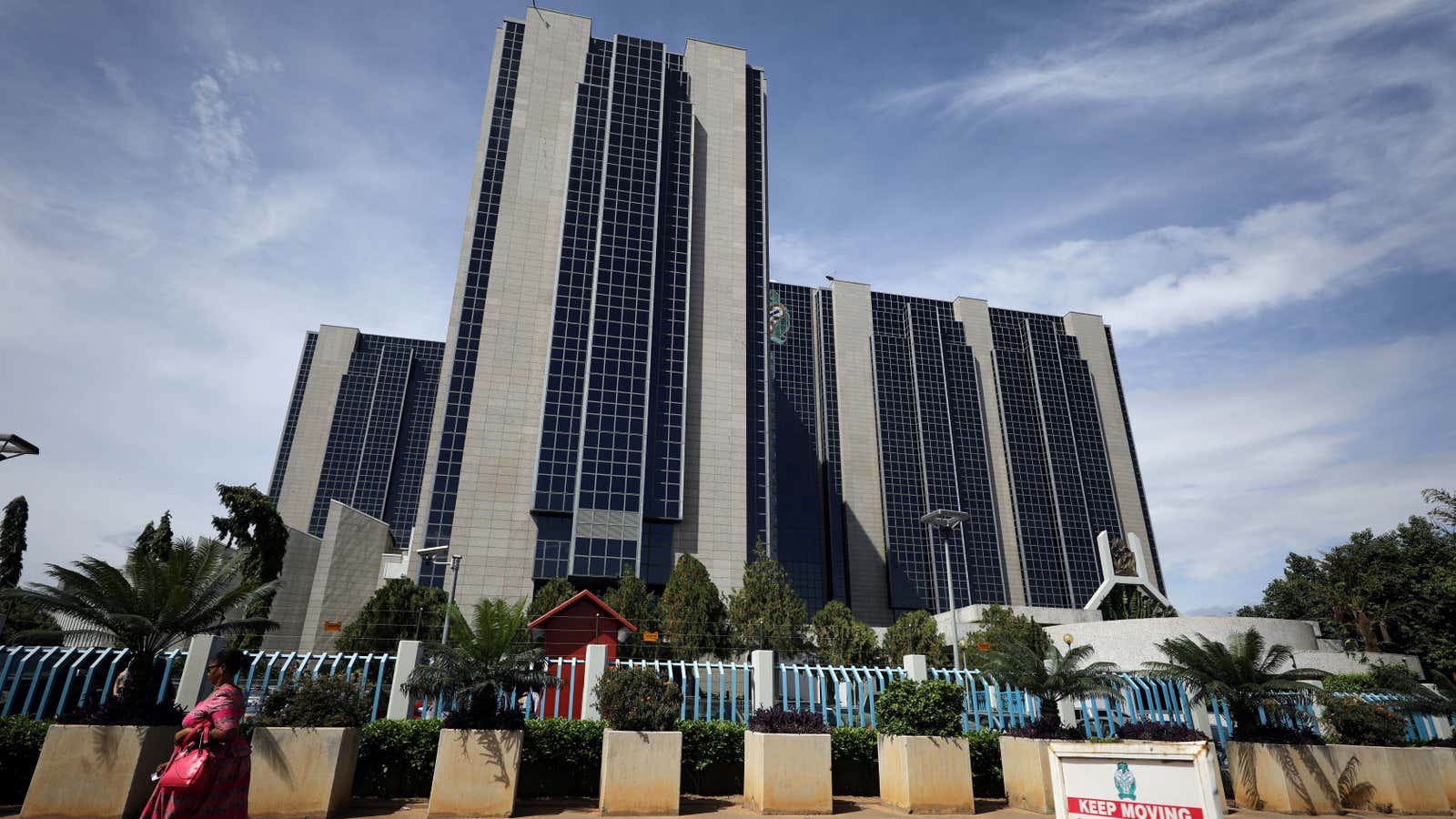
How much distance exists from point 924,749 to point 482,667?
789cm

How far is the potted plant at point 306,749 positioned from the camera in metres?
10.5

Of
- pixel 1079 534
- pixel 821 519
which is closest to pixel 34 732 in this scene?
pixel 821 519

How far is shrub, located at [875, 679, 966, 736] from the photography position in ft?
42.1

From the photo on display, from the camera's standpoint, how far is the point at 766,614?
124ft

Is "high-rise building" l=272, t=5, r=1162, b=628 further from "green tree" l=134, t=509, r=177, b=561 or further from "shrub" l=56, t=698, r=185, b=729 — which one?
"shrub" l=56, t=698, r=185, b=729

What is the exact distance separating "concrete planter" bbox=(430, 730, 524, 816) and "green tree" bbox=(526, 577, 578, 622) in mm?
27990

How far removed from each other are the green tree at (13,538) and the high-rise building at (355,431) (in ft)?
163

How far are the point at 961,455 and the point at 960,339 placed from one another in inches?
674

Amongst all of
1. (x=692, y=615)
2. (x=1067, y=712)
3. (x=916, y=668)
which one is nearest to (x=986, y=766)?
(x=1067, y=712)

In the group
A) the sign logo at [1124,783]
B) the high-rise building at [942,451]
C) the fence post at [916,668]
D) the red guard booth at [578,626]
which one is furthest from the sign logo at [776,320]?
the sign logo at [1124,783]

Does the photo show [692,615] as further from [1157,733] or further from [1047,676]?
[1157,733]

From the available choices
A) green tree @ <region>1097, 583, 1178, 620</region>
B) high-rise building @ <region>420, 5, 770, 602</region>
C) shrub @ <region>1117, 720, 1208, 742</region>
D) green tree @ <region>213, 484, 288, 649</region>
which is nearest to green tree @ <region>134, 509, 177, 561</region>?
green tree @ <region>213, 484, 288, 649</region>

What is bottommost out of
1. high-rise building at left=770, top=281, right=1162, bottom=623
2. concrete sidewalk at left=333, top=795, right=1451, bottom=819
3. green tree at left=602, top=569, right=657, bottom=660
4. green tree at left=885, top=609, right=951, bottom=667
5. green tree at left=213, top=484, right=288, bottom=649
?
concrete sidewalk at left=333, top=795, right=1451, bottom=819

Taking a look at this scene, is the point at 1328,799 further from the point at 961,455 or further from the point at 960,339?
the point at 960,339
